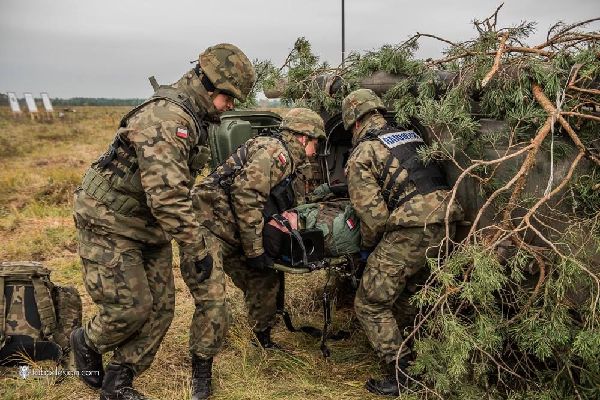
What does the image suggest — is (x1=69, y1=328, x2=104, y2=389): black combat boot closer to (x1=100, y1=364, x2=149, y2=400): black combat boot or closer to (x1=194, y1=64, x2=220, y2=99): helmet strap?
(x1=100, y1=364, x2=149, y2=400): black combat boot

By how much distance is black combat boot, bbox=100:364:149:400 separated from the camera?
3.89m

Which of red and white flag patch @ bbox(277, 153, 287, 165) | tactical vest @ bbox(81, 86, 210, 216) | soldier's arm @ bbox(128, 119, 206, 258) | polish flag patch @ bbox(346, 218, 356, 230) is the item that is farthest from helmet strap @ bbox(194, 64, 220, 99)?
polish flag patch @ bbox(346, 218, 356, 230)

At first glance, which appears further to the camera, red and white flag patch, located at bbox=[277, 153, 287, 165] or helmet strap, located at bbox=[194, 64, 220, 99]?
red and white flag patch, located at bbox=[277, 153, 287, 165]

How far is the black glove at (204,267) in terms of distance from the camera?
374 cm

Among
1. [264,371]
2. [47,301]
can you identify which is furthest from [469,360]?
[47,301]

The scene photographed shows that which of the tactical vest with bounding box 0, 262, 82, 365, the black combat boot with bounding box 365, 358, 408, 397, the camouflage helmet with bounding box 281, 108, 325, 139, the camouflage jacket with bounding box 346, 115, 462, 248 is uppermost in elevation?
the camouflage helmet with bounding box 281, 108, 325, 139

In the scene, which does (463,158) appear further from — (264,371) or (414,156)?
(264,371)

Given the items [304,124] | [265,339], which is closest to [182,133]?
[304,124]

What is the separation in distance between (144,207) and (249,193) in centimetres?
84

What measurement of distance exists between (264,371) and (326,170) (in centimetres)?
219

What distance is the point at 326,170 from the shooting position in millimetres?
5992

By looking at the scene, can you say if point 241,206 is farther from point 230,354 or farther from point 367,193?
point 230,354

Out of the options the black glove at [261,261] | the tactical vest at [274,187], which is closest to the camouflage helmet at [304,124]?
the tactical vest at [274,187]

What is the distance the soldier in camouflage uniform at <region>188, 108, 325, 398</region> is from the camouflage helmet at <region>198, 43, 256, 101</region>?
2.16ft
